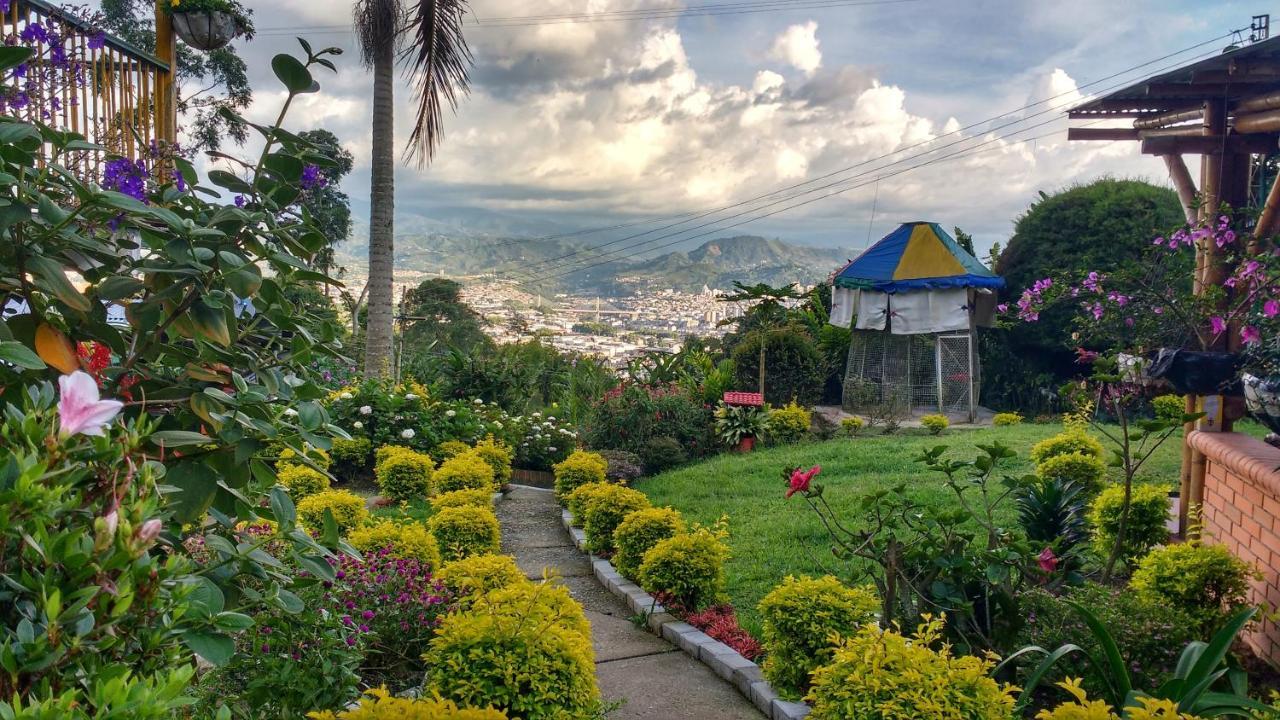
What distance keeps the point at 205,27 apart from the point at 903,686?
702 cm

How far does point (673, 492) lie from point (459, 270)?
44.7m

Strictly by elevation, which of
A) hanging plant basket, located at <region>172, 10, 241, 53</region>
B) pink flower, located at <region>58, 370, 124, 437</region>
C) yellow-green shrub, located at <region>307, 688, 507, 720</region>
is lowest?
yellow-green shrub, located at <region>307, 688, 507, 720</region>

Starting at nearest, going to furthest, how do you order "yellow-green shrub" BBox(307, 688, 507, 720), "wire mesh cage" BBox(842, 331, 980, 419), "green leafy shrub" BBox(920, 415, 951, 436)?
"yellow-green shrub" BBox(307, 688, 507, 720), "green leafy shrub" BBox(920, 415, 951, 436), "wire mesh cage" BBox(842, 331, 980, 419)

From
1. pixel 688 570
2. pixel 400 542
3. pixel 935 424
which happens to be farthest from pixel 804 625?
pixel 935 424

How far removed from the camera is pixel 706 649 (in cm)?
434

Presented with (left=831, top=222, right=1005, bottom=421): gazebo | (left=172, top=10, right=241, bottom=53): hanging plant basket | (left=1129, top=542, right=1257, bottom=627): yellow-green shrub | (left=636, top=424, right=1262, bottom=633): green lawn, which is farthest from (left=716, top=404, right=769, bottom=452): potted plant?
(left=1129, top=542, right=1257, bottom=627): yellow-green shrub

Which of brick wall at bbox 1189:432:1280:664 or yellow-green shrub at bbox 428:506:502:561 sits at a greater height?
brick wall at bbox 1189:432:1280:664

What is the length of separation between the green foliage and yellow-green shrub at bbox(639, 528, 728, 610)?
1980 mm

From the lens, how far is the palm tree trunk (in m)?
10.2

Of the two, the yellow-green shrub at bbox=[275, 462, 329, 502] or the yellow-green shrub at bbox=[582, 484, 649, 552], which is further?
the yellow-green shrub at bbox=[275, 462, 329, 502]

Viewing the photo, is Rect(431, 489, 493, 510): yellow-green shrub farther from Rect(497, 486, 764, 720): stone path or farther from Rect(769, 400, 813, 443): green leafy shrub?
Rect(769, 400, 813, 443): green leafy shrub

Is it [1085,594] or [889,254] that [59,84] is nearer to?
[1085,594]

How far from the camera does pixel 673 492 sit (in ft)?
28.6

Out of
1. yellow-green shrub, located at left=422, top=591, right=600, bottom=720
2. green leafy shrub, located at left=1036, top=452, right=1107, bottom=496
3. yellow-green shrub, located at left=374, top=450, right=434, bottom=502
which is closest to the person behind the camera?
yellow-green shrub, located at left=422, top=591, right=600, bottom=720
